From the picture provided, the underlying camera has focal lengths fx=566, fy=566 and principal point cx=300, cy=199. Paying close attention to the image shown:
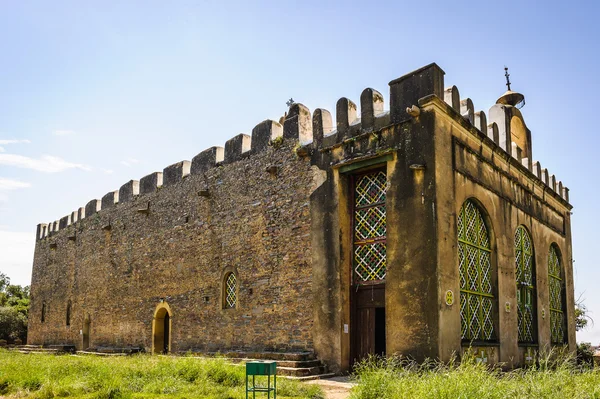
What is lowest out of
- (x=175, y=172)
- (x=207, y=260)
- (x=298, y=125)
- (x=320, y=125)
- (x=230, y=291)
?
(x=230, y=291)

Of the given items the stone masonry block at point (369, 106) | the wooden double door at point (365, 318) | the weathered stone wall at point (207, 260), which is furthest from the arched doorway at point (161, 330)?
the stone masonry block at point (369, 106)

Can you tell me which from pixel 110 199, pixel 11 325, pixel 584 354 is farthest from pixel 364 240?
pixel 11 325

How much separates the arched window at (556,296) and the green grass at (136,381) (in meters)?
9.98

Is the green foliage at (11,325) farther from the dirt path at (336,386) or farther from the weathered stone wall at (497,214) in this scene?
the weathered stone wall at (497,214)

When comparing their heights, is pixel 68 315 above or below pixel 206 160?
below

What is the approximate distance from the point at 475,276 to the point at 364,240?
2.44m

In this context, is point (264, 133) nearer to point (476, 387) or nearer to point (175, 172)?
point (175, 172)

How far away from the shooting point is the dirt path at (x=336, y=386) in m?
8.62

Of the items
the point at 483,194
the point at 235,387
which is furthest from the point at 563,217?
the point at 235,387

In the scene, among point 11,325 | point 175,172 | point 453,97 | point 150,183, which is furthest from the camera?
point 11,325

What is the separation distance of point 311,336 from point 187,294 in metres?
5.17

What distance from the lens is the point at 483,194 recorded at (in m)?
12.3

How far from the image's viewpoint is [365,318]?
460 inches

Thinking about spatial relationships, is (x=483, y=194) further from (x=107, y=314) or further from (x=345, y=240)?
(x=107, y=314)
